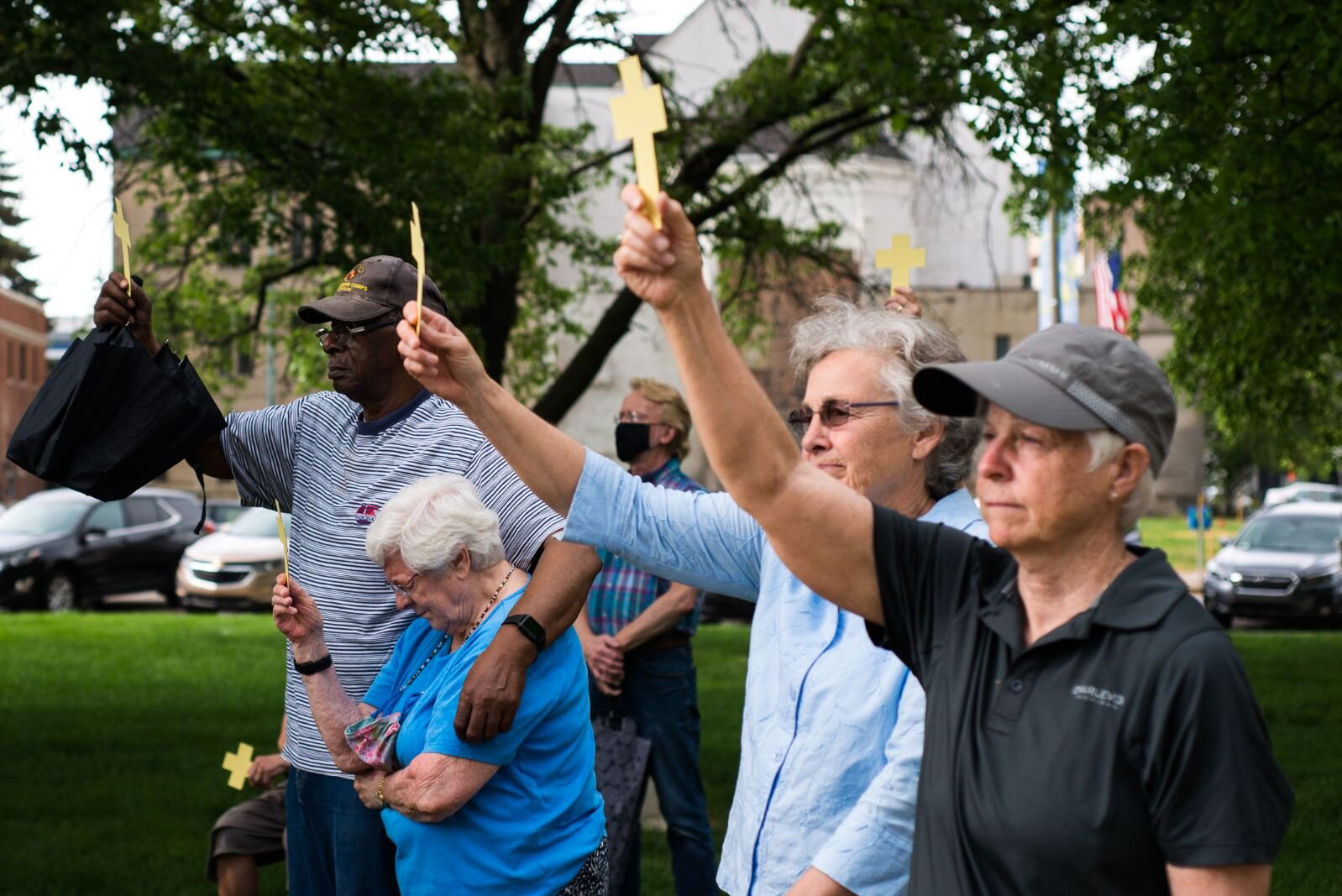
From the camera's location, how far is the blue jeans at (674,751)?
609cm

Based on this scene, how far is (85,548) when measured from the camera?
886 inches

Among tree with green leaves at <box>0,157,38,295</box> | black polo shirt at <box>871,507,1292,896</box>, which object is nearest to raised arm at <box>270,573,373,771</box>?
black polo shirt at <box>871,507,1292,896</box>

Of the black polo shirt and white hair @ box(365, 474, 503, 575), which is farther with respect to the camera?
white hair @ box(365, 474, 503, 575)

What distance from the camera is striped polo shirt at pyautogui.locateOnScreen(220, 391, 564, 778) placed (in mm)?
3848

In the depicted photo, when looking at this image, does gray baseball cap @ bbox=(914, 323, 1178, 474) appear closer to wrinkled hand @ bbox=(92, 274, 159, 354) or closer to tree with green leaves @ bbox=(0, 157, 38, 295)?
wrinkled hand @ bbox=(92, 274, 159, 354)

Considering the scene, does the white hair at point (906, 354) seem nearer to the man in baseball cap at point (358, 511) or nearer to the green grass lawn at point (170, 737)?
the man in baseball cap at point (358, 511)

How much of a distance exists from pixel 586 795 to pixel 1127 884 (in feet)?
6.46

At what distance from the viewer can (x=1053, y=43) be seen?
11414 millimetres

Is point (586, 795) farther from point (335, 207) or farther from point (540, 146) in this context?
point (540, 146)

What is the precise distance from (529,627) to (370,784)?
0.53 metres

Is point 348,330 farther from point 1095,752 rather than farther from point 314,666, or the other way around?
point 1095,752

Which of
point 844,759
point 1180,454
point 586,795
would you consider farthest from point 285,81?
point 1180,454

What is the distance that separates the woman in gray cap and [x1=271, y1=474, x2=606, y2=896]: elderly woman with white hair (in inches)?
57.4

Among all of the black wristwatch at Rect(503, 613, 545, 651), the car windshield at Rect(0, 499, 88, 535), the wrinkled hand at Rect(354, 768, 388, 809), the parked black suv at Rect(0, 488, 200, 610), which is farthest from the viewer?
the car windshield at Rect(0, 499, 88, 535)
